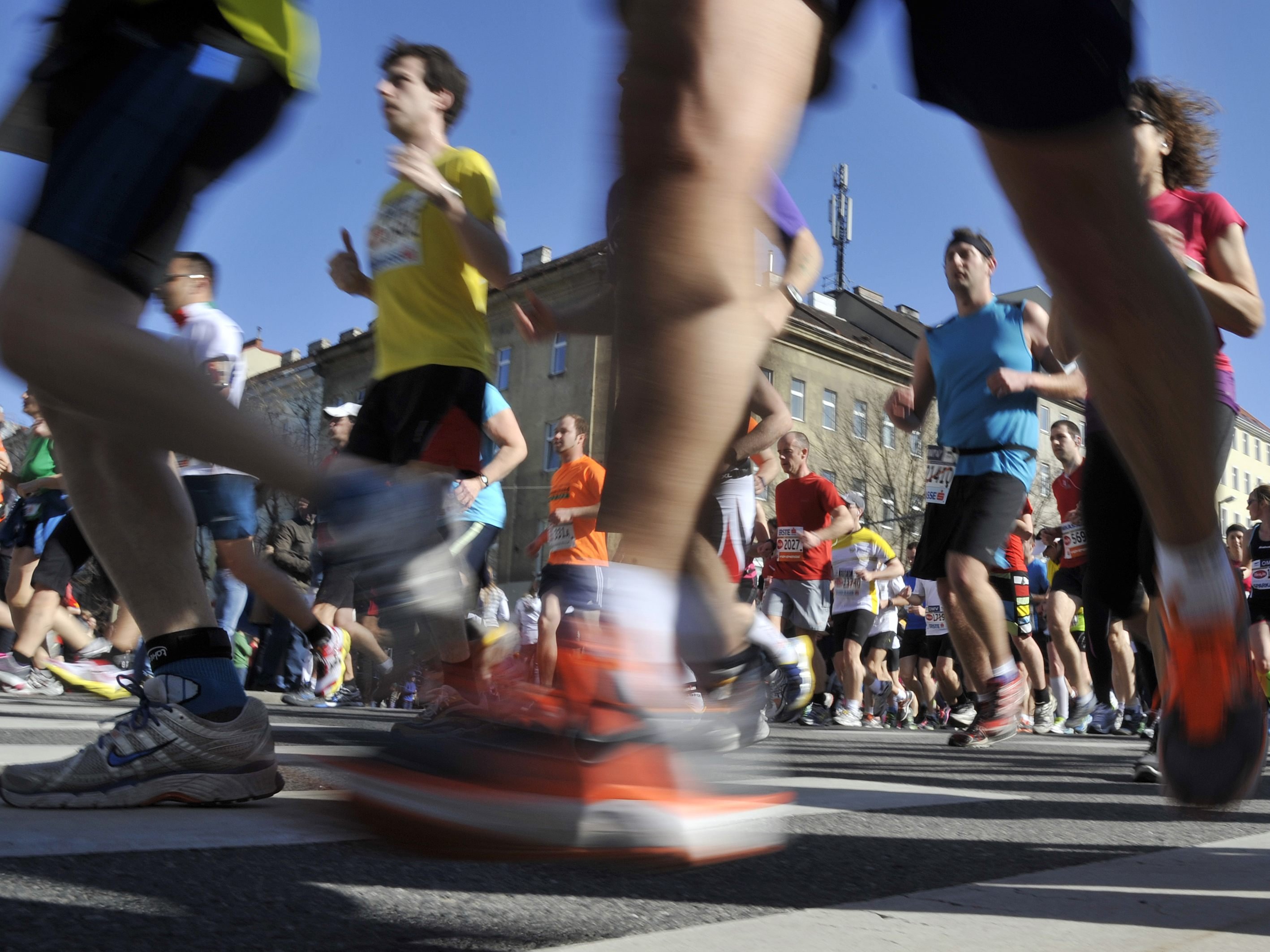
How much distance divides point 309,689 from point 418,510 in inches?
286

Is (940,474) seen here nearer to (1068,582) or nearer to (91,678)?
(1068,582)

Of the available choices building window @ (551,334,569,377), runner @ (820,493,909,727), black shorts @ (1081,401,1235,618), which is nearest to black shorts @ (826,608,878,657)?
runner @ (820,493,909,727)

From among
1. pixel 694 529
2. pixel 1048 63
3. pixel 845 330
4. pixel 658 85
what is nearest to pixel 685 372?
pixel 694 529

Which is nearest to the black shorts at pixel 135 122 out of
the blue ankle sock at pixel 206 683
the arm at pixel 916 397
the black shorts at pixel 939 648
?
the blue ankle sock at pixel 206 683

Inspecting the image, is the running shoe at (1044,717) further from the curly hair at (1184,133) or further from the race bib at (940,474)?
the curly hair at (1184,133)

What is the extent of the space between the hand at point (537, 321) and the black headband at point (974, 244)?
9.05 ft

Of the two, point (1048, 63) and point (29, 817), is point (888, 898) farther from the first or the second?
point (29, 817)

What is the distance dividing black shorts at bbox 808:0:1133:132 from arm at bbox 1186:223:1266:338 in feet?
4.96

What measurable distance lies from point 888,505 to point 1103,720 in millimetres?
29979

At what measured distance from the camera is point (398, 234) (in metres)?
3.80

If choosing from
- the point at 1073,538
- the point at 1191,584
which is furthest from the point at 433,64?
the point at 1073,538

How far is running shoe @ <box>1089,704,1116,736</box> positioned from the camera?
8219 millimetres

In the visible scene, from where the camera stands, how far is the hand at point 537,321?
268 centimetres

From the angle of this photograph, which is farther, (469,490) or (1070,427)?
(1070,427)
